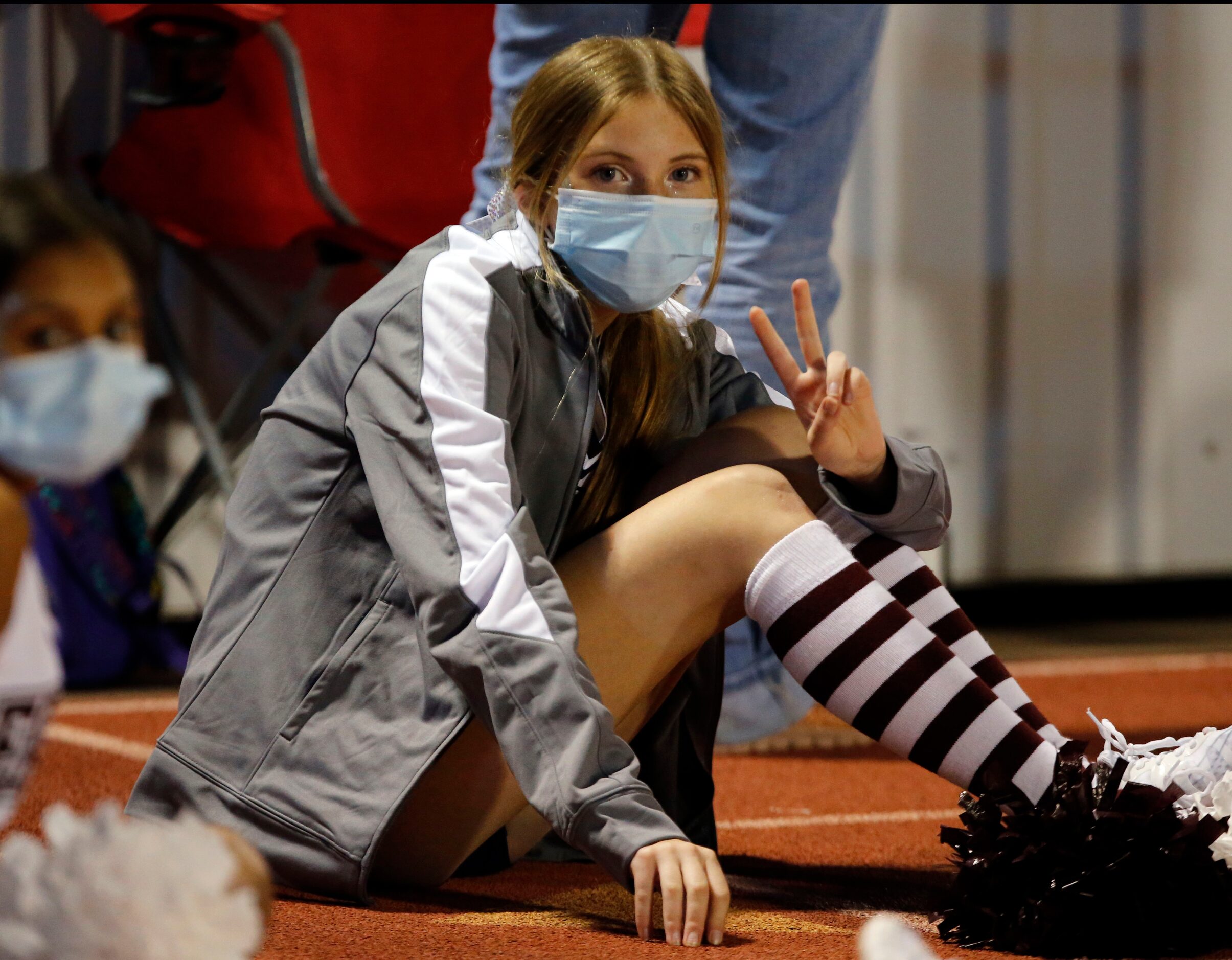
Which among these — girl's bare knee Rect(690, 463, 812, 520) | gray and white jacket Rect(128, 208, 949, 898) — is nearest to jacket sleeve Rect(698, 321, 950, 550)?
girl's bare knee Rect(690, 463, 812, 520)

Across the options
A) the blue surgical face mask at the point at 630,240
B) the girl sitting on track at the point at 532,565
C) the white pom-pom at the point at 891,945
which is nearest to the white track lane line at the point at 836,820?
the girl sitting on track at the point at 532,565

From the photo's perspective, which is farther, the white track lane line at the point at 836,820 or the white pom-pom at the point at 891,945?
the white track lane line at the point at 836,820

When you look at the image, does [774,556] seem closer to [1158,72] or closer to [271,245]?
[271,245]

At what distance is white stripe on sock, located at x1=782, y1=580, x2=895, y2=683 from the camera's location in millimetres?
1311

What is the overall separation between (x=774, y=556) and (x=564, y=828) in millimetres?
305

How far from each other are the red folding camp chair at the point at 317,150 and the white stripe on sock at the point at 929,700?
174cm

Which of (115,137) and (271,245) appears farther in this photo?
(115,137)

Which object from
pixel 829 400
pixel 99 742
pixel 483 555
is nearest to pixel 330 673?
pixel 483 555

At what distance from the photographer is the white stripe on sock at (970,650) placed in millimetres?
1520

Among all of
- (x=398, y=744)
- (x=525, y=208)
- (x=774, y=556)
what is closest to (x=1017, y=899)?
(x=774, y=556)

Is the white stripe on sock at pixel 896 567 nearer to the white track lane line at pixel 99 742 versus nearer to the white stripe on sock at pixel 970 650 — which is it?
the white stripe on sock at pixel 970 650

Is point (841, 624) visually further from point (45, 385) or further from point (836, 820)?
point (45, 385)

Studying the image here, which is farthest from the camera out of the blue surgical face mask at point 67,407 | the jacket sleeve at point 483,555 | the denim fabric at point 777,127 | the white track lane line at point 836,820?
the denim fabric at point 777,127

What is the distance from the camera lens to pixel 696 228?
1432 mm
